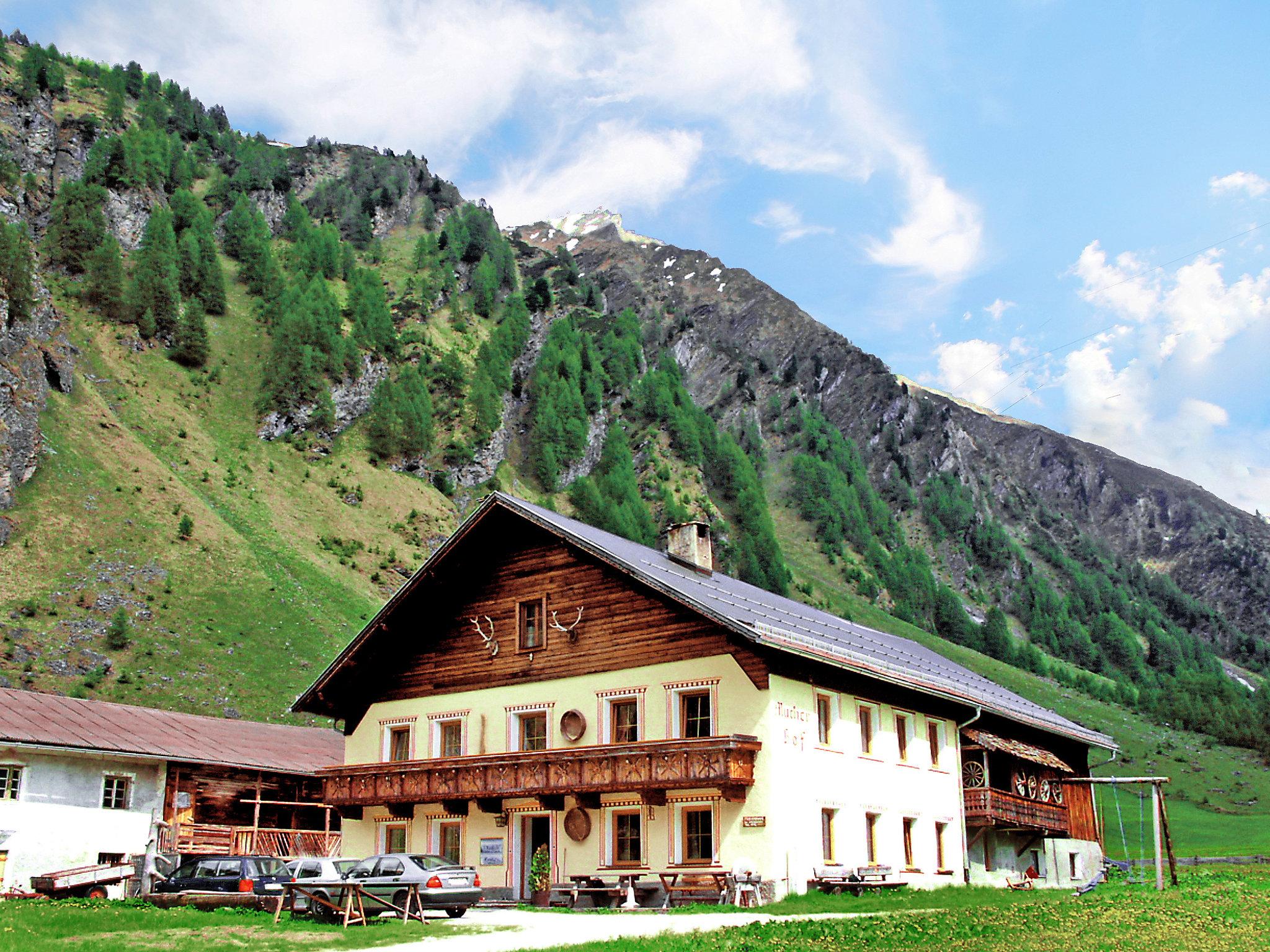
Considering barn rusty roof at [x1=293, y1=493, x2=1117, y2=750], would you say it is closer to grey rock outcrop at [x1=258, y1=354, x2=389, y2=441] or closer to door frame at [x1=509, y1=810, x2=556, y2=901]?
door frame at [x1=509, y1=810, x2=556, y2=901]

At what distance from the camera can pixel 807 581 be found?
15350cm

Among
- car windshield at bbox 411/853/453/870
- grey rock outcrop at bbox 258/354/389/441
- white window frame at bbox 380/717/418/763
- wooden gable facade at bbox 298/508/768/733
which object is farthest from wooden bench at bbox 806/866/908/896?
grey rock outcrop at bbox 258/354/389/441

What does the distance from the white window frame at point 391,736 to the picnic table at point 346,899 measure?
10.7m

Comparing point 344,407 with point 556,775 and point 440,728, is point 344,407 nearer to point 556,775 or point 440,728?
point 440,728

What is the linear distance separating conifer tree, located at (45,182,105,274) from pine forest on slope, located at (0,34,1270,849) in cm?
34

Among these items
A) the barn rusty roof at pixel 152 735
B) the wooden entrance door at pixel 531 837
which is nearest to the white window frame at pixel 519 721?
the wooden entrance door at pixel 531 837

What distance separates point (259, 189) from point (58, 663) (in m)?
109

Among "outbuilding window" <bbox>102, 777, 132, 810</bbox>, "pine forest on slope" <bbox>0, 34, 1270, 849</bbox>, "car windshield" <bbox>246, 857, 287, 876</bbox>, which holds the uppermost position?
"pine forest on slope" <bbox>0, 34, 1270, 849</bbox>

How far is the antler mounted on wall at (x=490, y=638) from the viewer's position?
34.0 metres

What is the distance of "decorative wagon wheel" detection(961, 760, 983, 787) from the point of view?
36.4 m

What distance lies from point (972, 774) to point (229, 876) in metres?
23.1

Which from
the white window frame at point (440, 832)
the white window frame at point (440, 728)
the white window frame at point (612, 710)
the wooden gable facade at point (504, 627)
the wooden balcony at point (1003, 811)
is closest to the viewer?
the white window frame at point (612, 710)

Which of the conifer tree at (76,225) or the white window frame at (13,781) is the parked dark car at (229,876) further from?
the conifer tree at (76,225)

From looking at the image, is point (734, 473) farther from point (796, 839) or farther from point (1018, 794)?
point (796, 839)
